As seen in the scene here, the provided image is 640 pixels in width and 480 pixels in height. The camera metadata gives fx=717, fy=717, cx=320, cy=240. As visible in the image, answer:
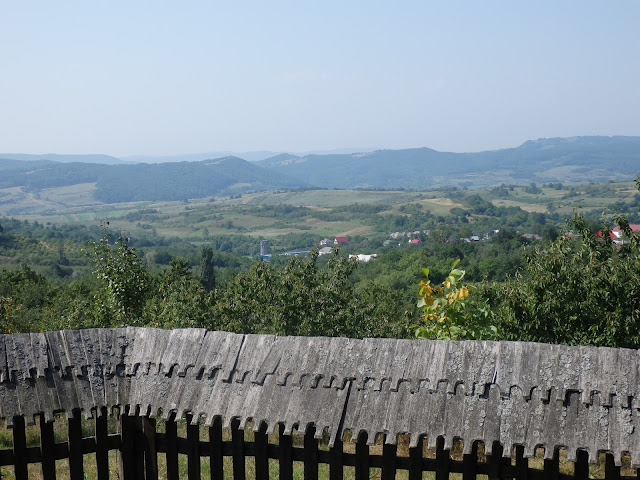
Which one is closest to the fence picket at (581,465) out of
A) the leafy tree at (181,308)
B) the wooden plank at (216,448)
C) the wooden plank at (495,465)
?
the wooden plank at (495,465)

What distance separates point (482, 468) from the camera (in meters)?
6.02

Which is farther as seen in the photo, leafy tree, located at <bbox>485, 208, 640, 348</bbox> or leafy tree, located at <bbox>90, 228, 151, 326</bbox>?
leafy tree, located at <bbox>90, 228, 151, 326</bbox>

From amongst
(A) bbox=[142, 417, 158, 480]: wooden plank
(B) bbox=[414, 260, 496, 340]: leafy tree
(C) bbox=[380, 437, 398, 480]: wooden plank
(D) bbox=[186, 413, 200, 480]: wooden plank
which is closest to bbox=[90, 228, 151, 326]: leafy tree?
(B) bbox=[414, 260, 496, 340]: leafy tree

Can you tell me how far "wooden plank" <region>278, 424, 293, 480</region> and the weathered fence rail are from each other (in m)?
0.01

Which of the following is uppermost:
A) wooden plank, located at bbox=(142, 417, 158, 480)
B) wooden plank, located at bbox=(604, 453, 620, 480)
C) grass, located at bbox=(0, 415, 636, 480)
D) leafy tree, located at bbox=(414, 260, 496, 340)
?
leafy tree, located at bbox=(414, 260, 496, 340)

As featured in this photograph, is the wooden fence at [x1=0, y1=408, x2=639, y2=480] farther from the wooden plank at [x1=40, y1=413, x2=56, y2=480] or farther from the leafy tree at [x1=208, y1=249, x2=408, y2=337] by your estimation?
the leafy tree at [x1=208, y1=249, x2=408, y2=337]

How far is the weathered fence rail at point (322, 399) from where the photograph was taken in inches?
220

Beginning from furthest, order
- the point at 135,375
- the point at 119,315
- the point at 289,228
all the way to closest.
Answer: the point at 289,228 < the point at 119,315 < the point at 135,375

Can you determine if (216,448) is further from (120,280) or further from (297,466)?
(120,280)

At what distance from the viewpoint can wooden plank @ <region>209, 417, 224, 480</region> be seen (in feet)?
21.5

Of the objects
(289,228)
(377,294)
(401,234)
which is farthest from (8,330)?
(289,228)

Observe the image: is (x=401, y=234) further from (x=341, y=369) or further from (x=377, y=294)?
(x=341, y=369)

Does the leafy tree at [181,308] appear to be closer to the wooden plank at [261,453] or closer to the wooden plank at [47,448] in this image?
the wooden plank at [47,448]

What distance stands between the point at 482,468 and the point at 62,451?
150 inches
